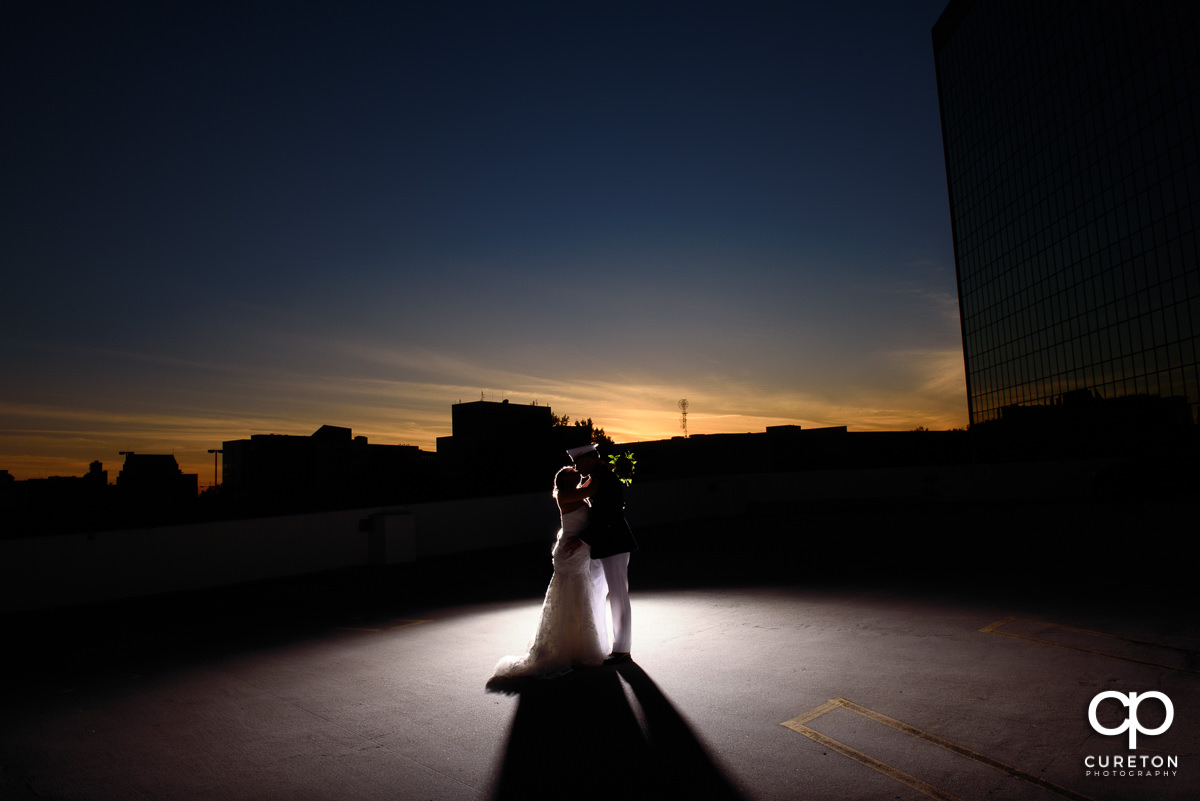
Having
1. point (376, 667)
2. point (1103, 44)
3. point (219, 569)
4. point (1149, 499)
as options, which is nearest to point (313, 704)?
point (376, 667)

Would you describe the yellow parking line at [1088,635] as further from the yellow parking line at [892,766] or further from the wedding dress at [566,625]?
the wedding dress at [566,625]

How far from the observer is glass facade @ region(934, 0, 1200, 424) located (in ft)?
130

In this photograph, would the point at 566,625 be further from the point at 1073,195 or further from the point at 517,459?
the point at 1073,195

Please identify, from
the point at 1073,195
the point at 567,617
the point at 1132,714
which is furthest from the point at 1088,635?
the point at 1073,195

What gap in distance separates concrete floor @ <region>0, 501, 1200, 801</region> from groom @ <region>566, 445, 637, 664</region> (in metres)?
0.41

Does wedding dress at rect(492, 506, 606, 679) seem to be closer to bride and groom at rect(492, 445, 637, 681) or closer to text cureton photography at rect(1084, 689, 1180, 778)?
bride and groom at rect(492, 445, 637, 681)

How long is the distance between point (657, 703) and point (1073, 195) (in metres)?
55.1

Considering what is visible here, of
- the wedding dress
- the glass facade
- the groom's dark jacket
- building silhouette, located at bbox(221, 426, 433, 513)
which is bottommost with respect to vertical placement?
the wedding dress

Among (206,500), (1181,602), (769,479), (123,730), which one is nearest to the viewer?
(123,730)

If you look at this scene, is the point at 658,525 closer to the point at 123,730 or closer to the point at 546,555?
the point at 546,555

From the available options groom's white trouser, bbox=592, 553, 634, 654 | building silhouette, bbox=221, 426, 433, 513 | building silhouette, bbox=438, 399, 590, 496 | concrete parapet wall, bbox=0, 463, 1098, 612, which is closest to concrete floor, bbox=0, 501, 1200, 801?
groom's white trouser, bbox=592, 553, 634, 654

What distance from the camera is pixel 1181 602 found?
7.25 m

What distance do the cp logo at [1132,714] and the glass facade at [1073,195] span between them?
46.9 metres

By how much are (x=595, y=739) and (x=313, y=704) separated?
239 cm
